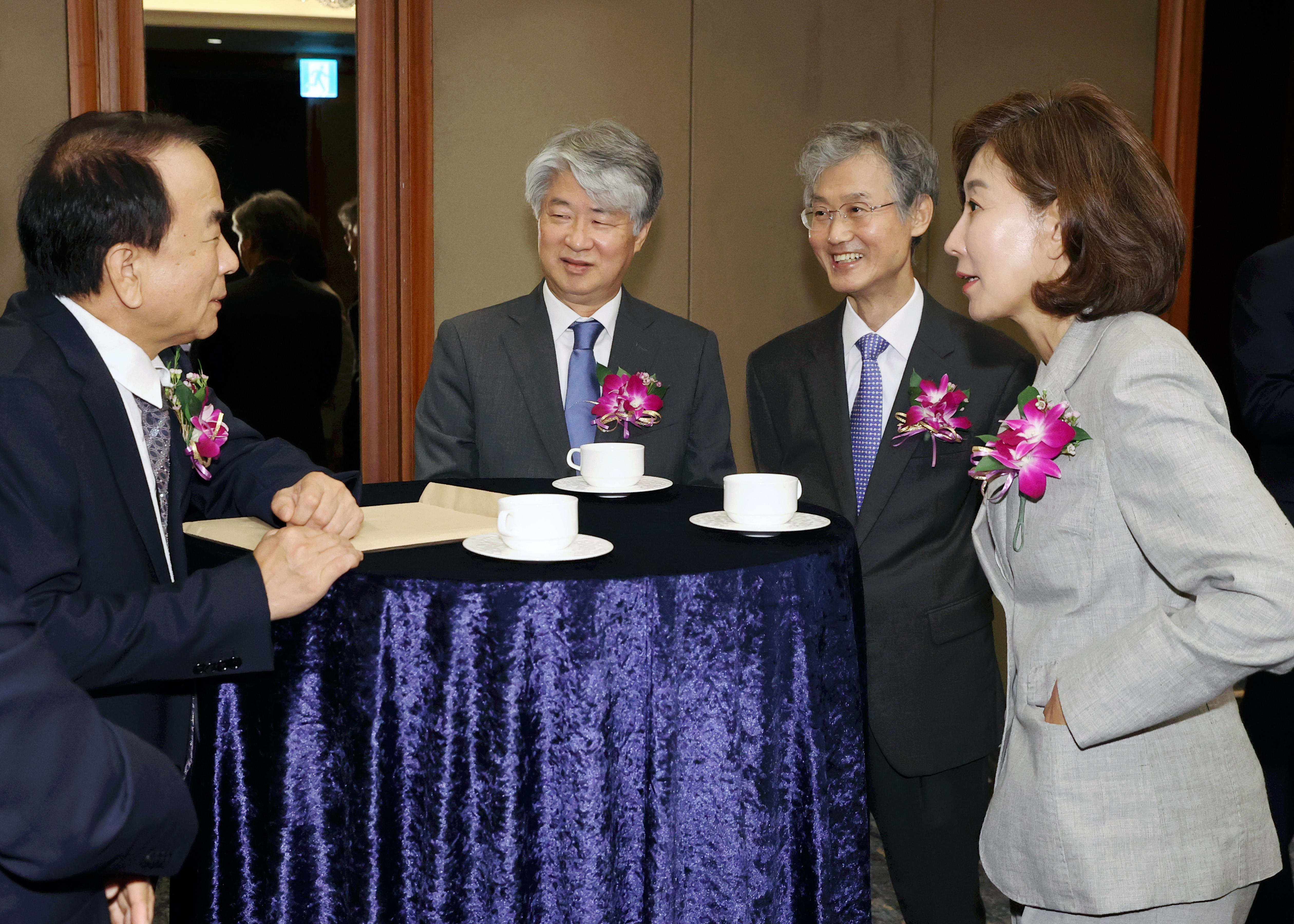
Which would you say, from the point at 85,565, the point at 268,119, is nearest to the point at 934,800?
the point at 85,565

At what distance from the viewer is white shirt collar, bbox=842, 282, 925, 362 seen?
279 centimetres

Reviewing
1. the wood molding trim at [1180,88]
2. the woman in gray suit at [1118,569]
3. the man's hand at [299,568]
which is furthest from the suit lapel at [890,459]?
the wood molding trim at [1180,88]

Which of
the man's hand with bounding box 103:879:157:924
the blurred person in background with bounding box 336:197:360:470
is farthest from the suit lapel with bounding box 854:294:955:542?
the blurred person in background with bounding box 336:197:360:470

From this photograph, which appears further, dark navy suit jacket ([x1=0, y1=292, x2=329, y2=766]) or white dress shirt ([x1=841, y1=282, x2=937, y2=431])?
white dress shirt ([x1=841, y1=282, x2=937, y2=431])

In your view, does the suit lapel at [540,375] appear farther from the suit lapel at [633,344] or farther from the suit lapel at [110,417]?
the suit lapel at [110,417]

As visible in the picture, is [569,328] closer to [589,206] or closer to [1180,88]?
[589,206]

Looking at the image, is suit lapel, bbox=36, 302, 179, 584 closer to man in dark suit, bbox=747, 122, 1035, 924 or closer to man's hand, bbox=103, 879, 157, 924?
Answer: man's hand, bbox=103, 879, 157, 924

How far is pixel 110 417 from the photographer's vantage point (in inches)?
65.1

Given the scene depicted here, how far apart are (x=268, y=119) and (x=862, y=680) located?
3.00 m

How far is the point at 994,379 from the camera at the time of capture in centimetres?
270

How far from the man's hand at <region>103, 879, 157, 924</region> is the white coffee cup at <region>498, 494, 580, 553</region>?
686 mm

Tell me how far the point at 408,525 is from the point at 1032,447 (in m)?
0.99

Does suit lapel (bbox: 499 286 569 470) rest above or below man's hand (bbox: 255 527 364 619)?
above

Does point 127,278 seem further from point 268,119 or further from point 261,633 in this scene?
point 268,119
